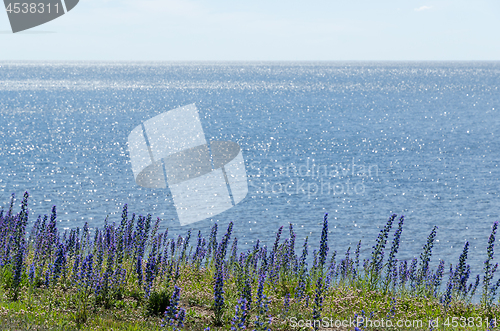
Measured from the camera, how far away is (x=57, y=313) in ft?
25.5

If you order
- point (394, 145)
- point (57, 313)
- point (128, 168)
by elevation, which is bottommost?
point (394, 145)

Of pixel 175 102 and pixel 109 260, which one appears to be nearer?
pixel 109 260

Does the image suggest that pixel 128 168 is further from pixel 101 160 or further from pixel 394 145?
pixel 394 145

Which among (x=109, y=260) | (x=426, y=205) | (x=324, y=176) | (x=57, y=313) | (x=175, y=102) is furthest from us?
(x=175, y=102)

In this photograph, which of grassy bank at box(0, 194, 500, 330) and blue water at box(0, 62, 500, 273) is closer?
grassy bank at box(0, 194, 500, 330)

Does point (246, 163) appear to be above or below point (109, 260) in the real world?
below

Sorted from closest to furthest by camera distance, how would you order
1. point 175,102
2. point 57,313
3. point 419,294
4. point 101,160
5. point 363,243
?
point 57,313
point 419,294
point 363,243
point 101,160
point 175,102

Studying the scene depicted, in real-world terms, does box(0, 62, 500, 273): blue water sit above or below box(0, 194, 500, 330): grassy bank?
below

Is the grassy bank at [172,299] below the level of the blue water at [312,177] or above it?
above

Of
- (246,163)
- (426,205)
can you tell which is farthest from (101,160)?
(426,205)

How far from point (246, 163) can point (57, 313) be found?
3646 centimetres

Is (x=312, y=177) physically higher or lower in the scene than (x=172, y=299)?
lower

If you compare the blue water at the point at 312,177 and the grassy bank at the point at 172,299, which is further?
the blue water at the point at 312,177

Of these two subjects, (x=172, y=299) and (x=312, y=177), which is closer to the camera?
(x=172, y=299)
